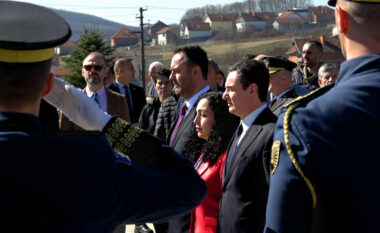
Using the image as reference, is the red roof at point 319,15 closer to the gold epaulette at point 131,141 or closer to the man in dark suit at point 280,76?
the man in dark suit at point 280,76

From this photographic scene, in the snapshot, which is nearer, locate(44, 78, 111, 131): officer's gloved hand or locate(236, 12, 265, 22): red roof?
locate(44, 78, 111, 131): officer's gloved hand

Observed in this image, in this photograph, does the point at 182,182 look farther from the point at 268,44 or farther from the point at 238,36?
the point at 238,36

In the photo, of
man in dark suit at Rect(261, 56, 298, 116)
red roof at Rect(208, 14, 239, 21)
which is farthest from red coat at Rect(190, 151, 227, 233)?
red roof at Rect(208, 14, 239, 21)

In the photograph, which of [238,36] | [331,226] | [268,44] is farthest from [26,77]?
[238,36]

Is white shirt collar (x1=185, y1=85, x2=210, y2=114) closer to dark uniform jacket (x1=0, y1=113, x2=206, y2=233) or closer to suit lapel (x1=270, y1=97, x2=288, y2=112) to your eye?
suit lapel (x1=270, y1=97, x2=288, y2=112)

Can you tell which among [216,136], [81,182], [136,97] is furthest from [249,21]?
[81,182]

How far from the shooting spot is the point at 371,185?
197cm

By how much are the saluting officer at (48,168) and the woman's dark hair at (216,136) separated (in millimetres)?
2324

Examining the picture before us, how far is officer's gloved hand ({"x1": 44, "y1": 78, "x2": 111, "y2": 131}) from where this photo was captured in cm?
200

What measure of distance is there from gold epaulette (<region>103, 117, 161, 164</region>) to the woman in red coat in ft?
6.80

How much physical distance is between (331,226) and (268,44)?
84.3 metres

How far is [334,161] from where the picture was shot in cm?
195

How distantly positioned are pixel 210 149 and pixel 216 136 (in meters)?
0.12

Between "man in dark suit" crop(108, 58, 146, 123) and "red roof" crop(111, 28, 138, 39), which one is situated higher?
"man in dark suit" crop(108, 58, 146, 123)
